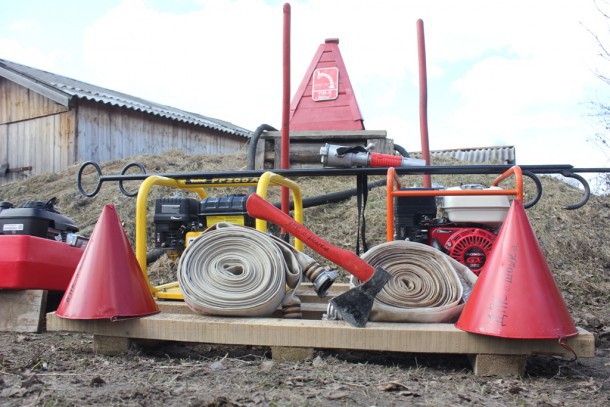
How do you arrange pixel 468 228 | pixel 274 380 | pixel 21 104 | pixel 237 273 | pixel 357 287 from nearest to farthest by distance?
pixel 274 380
pixel 357 287
pixel 237 273
pixel 468 228
pixel 21 104

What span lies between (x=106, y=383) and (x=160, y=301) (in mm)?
1112

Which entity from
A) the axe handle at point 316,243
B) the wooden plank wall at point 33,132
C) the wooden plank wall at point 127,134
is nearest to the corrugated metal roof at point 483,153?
the wooden plank wall at point 127,134

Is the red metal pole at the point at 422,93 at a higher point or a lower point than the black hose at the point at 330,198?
higher

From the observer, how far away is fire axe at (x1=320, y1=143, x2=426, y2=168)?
343 cm

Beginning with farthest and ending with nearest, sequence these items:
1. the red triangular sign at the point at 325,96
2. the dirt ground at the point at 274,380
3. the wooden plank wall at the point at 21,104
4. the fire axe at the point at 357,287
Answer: the wooden plank wall at the point at 21,104
the red triangular sign at the point at 325,96
the fire axe at the point at 357,287
the dirt ground at the point at 274,380

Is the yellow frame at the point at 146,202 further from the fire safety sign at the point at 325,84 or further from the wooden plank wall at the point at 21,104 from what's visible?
the wooden plank wall at the point at 21,104

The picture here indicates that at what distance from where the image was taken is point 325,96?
6742 mm

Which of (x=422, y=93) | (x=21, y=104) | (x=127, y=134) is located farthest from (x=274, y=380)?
(x=21, y=104)

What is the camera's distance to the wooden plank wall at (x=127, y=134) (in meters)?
12.7

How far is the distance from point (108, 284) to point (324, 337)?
1112 millimetres

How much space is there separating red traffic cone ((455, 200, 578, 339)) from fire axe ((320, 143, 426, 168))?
3.41 ft

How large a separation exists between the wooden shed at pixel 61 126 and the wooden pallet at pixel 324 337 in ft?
34.3

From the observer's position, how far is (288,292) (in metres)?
2.87

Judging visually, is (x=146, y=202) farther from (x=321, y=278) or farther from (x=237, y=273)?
(x=321, y=278)
